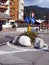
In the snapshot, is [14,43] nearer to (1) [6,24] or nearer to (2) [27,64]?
(2) [27,64]

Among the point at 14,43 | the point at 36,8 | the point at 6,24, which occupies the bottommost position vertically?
the point at 36,8

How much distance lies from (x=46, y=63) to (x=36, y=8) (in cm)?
14257

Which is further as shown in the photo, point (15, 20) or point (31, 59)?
point (15, 20)

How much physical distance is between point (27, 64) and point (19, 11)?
3419 inches

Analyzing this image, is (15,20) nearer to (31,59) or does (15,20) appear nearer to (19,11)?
(19,11)

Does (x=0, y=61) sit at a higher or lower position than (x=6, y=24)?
higher

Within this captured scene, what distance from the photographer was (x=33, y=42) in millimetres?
24969

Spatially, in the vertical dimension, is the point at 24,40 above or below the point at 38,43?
above

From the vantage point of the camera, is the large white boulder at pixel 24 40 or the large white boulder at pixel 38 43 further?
the large white boulder at pixel 24 40

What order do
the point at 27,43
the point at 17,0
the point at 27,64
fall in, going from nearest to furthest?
the point at 27,64 < the point at 27,43 < the point at 17,0

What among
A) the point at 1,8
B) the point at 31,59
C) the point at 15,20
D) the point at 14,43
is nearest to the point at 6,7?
the point at 1,8

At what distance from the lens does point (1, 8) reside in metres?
74.1

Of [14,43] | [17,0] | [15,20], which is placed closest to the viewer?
[14,43]

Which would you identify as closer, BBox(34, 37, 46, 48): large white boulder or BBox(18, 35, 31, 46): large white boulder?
BBox(34, 37, 46, 48): large white boulder
